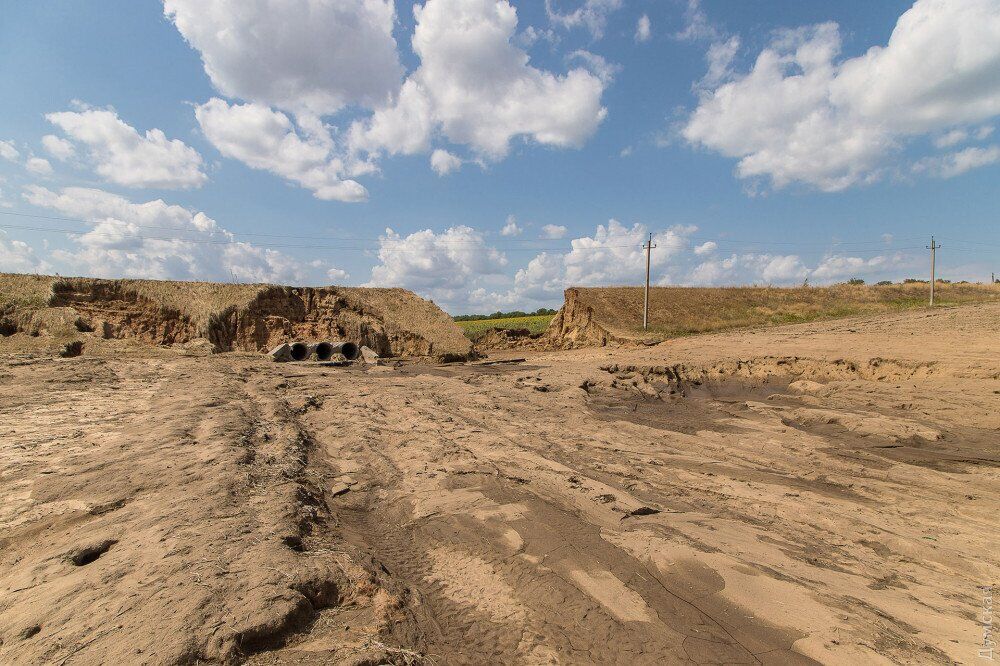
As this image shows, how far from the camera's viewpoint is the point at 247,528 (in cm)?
376

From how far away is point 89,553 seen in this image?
3438 mm

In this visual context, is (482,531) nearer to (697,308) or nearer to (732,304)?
(697,308)

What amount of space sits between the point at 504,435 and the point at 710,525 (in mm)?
3708

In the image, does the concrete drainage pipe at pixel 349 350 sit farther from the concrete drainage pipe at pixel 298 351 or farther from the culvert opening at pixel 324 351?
the concrete drainage pipe at pixel 298 351

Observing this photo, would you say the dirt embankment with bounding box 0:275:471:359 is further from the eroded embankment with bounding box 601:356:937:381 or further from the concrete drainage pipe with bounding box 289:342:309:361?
the eroded embankment with bounding box 601:356:937:381

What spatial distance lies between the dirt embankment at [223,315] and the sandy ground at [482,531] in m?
10.6

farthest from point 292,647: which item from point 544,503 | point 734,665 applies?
point 544,503

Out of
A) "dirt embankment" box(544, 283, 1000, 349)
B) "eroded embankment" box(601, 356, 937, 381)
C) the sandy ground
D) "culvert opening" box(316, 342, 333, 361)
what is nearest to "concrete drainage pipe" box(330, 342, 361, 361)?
"culvert opening" box(316, 342, 333, 361)

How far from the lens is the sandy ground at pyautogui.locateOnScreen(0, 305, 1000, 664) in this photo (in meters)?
2.74

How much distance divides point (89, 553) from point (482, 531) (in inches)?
116

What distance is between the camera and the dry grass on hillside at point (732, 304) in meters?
26.7

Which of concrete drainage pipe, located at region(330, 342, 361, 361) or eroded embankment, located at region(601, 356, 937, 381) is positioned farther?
concrete drainage pipe, located at region(330, 342, 361, 361)

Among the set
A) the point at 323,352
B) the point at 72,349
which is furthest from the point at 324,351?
the point at 72,349

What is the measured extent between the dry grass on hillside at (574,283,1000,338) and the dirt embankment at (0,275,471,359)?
973 centimetres
